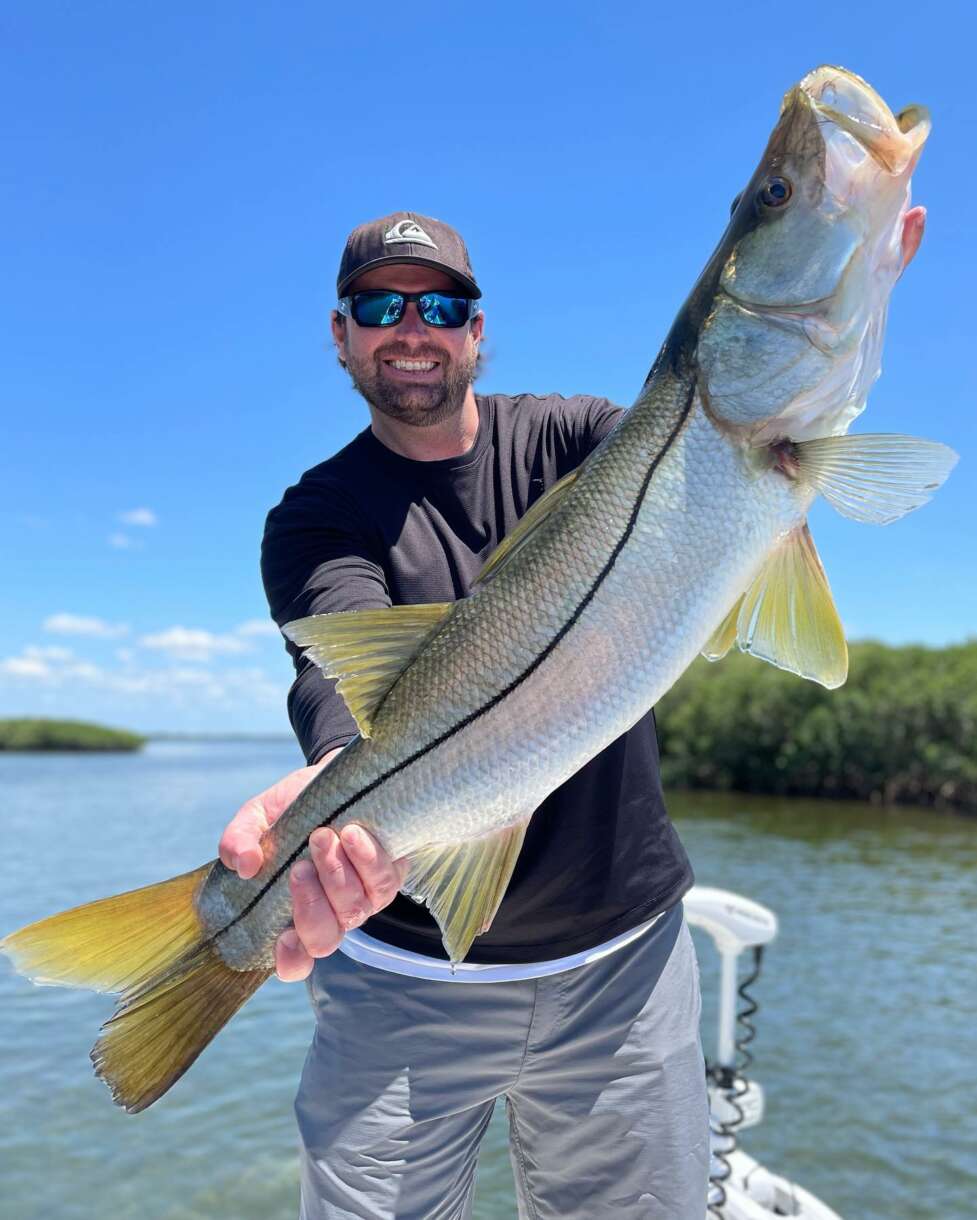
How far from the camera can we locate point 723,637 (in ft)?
7.60

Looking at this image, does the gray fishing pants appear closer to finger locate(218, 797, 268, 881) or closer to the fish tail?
the fish tail

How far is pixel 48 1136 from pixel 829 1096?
802 cm

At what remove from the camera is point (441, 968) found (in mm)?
2766

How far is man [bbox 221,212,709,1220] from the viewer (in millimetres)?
2766

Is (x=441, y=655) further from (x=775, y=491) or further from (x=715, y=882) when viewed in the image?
(x=715, y=882)

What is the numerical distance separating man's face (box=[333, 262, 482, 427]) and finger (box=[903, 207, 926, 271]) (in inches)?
53.6

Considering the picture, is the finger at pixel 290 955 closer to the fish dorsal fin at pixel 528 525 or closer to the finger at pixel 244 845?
the finger at pixel 244 845

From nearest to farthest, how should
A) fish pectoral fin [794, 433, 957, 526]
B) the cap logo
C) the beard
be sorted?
fish pectoral fin [794, 433, 957, 526] → the beard → the cap logo

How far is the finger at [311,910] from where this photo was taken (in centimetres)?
232

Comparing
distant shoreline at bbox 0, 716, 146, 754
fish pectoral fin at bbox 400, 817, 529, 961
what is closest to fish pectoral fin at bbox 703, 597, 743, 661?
fish pectoral fin at bbox 400, 817, 529, 961

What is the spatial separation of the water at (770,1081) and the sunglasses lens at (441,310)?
7481mm

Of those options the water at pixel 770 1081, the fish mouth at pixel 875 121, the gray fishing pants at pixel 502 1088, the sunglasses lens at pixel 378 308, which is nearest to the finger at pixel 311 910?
the gray fishing pants at pixel 502 1088

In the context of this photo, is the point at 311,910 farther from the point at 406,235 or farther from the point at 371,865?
the point at 406,235

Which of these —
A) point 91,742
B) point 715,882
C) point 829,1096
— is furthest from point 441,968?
point 91,742
